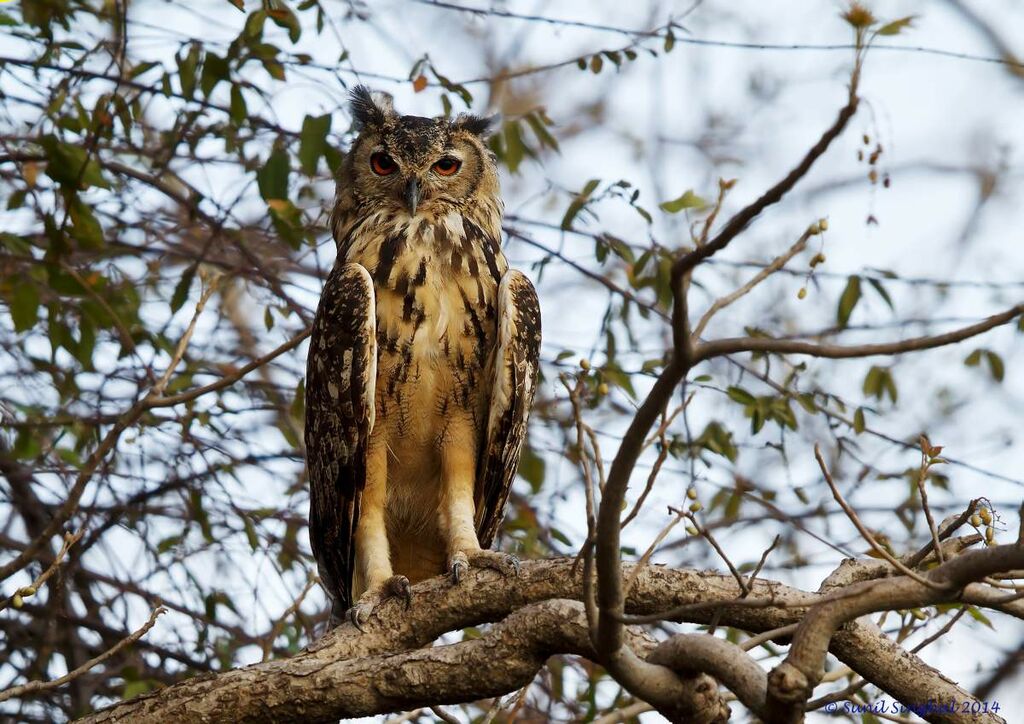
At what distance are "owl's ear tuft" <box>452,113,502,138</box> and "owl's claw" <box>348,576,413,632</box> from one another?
1.89 m

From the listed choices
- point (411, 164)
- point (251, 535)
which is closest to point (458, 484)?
point (251, 535)

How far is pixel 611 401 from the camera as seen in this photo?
528 cm

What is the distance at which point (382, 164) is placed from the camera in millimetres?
4129

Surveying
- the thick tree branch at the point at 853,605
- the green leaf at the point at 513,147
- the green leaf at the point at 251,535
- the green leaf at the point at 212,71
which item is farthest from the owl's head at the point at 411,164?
the thick tree branch at the point at 853,605

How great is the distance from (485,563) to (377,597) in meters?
0.32

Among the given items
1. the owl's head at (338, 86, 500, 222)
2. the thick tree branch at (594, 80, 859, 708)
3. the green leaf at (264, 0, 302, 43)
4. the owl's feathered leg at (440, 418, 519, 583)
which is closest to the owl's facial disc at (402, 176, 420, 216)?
the owl's head at (338, 86, 500, 222)

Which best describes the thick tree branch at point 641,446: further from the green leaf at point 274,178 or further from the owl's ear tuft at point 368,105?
the owl's ear tuft at point 368,105

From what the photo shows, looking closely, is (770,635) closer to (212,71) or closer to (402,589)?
(402,589)

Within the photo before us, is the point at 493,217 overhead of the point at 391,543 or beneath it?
overhead

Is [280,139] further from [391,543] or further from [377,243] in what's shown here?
[391,543]

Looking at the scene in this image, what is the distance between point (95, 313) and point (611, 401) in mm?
2354

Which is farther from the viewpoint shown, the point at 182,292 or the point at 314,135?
the point at 182,292

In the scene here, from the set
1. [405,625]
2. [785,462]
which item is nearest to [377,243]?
[405,625]

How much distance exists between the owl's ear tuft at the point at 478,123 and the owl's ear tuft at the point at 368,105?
27 cm
